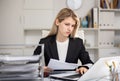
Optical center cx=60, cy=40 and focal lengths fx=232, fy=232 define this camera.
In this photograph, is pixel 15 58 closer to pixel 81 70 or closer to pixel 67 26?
pixel 81 70

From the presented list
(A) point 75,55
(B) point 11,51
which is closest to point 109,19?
(B) point 11,51

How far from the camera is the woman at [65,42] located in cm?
201

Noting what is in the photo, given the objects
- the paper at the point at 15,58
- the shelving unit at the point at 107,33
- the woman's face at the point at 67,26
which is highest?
the woman's face at the point at 67,26

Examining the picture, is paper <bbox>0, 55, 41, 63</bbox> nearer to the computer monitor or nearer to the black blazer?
the computer monitor

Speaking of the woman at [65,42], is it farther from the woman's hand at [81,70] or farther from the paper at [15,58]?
the paper at [15,58]

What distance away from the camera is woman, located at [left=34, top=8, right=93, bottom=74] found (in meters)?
2.01

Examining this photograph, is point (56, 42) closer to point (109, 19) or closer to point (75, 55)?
point (75, 55)

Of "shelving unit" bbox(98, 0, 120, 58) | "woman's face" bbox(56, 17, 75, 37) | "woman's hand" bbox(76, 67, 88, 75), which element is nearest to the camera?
"woman's hand" bbox(76, 67, 88, 75)

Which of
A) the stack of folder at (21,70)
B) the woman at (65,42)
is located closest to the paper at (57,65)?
the woman at (65,42)

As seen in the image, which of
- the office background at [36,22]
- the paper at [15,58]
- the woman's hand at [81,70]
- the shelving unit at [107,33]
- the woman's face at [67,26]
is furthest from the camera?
the shelving unit at [107,33]

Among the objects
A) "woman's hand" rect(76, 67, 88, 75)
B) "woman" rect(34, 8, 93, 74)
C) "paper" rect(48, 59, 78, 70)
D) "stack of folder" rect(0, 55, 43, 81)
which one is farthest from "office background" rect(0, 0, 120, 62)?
"stack of folder" rect(0, 55, 43, 81)

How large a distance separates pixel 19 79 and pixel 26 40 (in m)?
3.00

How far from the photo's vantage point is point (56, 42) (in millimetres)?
2121

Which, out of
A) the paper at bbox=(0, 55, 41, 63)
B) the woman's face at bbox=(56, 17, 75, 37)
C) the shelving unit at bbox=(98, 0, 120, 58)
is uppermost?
the woman's face at bbox=(56, 17, 75, 37)
